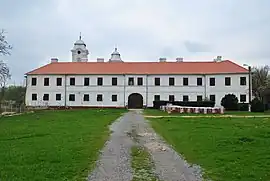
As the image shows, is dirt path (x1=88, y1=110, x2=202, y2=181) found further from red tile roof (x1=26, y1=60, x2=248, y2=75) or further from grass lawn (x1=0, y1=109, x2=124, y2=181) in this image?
red tile roof (x1=26, y1=60, x2=248, y2=75)

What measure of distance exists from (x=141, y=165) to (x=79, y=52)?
67.9m

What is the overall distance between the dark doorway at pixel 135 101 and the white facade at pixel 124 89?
21.8 inches

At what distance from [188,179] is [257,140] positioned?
7.42 metres

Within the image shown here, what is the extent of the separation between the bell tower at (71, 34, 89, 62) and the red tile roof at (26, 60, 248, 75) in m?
8.44

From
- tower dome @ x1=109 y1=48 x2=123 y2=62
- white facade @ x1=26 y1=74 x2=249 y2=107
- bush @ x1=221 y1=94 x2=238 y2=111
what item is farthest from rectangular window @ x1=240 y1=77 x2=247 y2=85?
tower dome @ x1=109 y1=48 x2=123 y2=62

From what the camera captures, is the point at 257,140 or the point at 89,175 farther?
the point at 257,140

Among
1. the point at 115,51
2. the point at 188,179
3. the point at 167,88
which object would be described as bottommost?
the point at 188,179

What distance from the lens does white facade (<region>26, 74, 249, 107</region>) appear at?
61.2 m

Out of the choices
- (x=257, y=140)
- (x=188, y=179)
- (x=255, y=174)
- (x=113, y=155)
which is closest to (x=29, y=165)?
(x=113, y=155)

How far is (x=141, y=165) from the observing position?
10.3m

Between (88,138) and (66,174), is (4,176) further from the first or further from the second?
(88,138)

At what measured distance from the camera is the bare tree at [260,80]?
73044mm

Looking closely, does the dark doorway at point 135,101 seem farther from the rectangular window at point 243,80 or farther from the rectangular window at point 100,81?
the rectangular window at point 243,80

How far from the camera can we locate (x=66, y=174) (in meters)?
8.96
